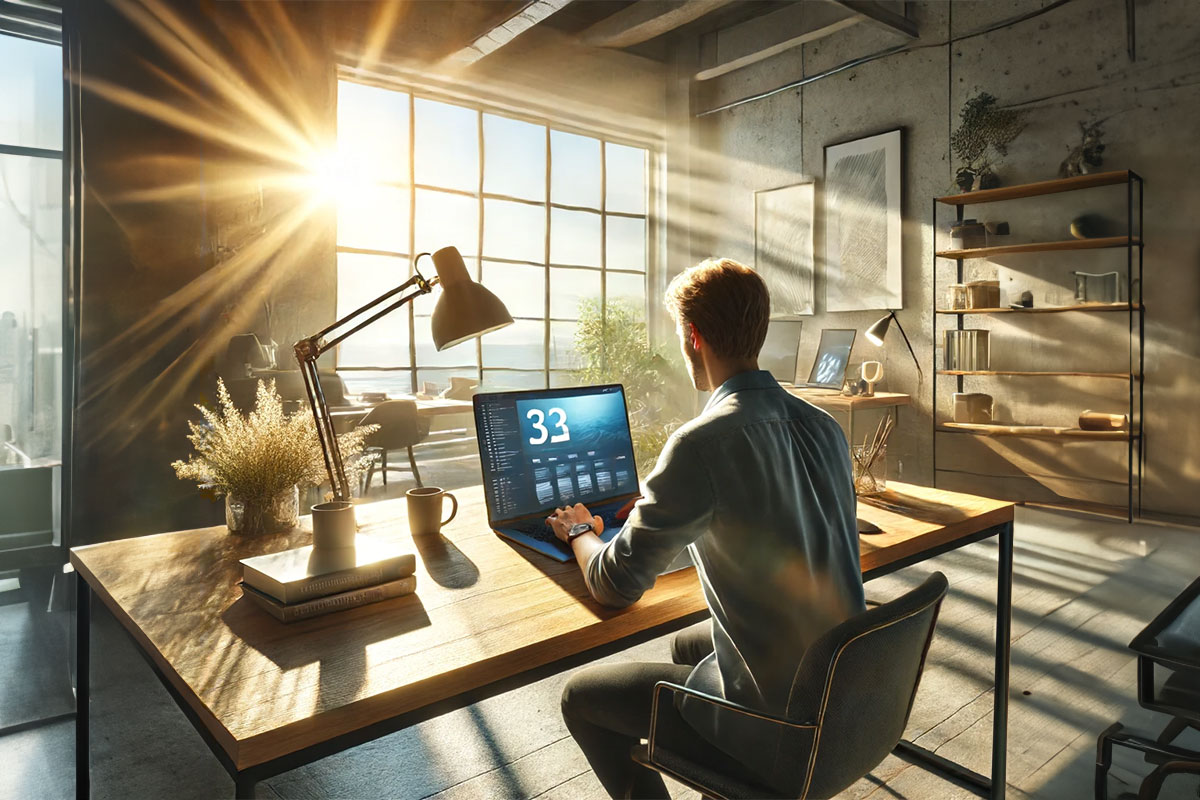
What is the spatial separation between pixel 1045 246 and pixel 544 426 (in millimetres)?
4800

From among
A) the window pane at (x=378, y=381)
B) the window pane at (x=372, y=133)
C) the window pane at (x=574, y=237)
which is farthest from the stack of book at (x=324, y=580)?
the window pane at (x=574, y=237)

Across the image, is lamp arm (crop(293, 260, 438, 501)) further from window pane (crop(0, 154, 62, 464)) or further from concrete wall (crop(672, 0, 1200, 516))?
concrete wall (crop(672, 0, 1200, 516))

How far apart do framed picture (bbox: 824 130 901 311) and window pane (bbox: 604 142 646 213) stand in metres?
2.19

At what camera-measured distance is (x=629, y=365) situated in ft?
25.6

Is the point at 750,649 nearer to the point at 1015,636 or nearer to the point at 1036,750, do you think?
the point at 1036,750

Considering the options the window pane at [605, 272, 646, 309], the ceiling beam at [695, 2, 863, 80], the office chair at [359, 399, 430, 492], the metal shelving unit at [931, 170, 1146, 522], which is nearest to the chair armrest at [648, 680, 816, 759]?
the office chair at [359, 399, 430, 492]

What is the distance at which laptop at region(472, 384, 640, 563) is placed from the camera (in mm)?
1704

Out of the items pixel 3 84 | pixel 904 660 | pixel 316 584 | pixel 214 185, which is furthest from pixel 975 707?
pixel 3 84

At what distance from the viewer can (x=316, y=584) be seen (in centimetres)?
118

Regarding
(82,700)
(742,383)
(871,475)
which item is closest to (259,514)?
(82,700)

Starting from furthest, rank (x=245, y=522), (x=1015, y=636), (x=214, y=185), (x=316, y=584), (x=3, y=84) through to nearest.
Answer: (x=214, y=185) < (x=3, y=84) < (x=1015, y=636) < (x=245, y=522) < (x=316, y=584)

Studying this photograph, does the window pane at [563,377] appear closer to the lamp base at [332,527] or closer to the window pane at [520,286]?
the window pane at [520,286]

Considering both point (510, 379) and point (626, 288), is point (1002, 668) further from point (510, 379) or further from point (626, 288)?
point (626, 288)

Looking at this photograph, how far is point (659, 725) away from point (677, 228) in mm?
7455
